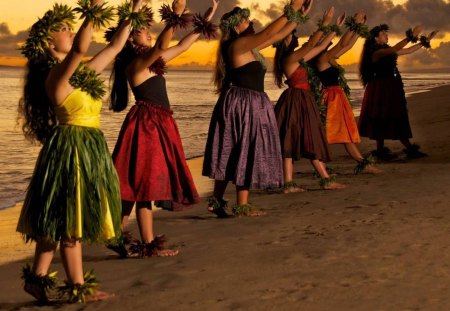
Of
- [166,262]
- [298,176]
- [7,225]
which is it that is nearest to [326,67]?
[298,176]

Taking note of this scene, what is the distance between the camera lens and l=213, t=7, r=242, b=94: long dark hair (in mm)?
7094

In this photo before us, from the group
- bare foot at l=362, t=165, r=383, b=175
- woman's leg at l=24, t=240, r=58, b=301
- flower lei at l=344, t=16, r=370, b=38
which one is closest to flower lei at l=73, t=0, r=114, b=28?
woman's leg at l=24, t=240, r=58, b=301

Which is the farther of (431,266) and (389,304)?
(431,266)

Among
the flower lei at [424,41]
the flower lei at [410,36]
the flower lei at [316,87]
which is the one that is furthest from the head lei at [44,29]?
the flower lei at [424,41]

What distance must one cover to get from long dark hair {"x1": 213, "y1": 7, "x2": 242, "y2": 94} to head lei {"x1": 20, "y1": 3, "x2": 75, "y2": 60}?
2.69 metres

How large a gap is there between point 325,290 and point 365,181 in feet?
15.7

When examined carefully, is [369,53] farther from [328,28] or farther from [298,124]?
[298,124]

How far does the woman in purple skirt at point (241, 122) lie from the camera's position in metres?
7.08

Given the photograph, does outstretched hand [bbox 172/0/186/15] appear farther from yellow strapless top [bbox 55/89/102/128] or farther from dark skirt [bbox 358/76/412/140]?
dark skirt [bbox 358/76/412/140]

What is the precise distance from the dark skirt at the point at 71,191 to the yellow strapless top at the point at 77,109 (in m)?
0.03

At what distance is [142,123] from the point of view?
5.86 metres

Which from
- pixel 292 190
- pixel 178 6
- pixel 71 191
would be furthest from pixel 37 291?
pixel 292 190

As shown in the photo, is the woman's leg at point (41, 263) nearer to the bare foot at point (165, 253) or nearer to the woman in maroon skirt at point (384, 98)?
the bare foot at point (165, 253)

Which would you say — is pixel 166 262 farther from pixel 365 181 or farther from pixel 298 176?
pixel 298 176
